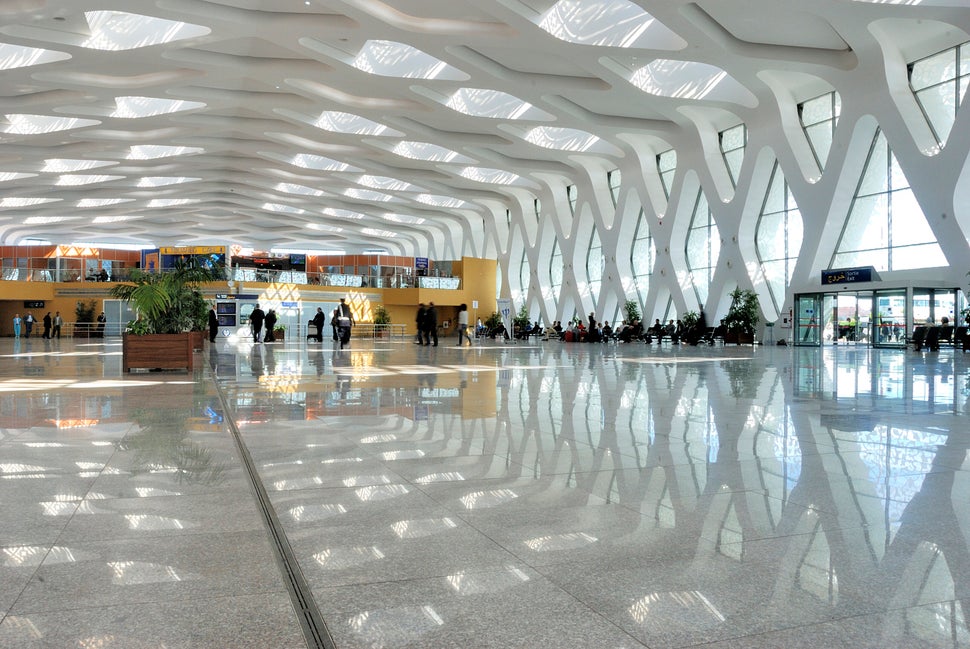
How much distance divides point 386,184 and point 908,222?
29.9 m

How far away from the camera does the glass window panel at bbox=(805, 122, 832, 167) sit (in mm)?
25812

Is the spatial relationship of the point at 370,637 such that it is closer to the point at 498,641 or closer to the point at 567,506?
the point at 498,641

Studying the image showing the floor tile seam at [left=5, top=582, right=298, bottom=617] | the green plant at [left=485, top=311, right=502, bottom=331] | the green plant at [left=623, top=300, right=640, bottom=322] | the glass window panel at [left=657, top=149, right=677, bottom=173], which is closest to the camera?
the floor tile seam at [left=5, top=582, right=298, bottom=617]

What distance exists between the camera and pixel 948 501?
135 inches

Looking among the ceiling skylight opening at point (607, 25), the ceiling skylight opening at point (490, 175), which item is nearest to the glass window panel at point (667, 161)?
the ceiling skylight opening at point (490, 175)

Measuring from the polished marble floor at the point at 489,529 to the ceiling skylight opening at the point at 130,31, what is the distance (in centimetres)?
1865

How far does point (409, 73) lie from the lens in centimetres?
2525

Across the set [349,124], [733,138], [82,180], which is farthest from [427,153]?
[82,180]

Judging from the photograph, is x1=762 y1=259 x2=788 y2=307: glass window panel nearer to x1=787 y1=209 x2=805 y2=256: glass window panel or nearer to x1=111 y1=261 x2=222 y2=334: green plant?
x1=787 y1=209 x2=805 y2=256: glass window panel

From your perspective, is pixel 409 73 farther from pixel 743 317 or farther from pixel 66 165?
pixel 66 165

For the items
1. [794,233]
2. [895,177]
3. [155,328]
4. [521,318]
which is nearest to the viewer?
[155,328]

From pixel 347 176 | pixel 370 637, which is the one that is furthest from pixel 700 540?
pixel 347 176

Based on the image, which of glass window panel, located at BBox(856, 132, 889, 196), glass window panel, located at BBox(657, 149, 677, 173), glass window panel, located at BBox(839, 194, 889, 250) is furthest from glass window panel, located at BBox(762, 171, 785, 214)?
glass window panel, located at BBox(657, 149, 677, 173)

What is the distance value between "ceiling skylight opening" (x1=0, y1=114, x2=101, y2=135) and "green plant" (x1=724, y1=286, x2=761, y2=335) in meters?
25.8
